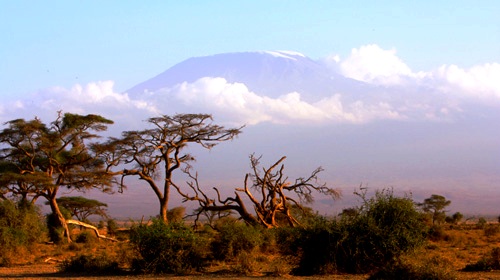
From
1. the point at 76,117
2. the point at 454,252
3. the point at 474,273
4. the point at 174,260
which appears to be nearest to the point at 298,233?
the point at 174,260

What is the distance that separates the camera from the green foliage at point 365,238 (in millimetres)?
17797

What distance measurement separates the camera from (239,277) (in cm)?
1798

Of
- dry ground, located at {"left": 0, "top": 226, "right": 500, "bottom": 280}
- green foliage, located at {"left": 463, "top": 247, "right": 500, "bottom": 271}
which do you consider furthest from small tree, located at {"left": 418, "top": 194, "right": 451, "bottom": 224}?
green foliage, located at {"left": 463, "top": 247, "right": 500, "bottom": 271}

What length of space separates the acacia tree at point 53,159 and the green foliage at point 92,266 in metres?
15.0

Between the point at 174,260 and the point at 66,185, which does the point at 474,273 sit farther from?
the point at 66,185

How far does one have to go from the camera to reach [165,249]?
63.0ft

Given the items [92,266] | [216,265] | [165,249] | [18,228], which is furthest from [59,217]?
[165,249]

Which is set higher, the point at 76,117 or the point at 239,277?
the point at 76,117

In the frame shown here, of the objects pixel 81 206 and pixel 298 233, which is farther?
pixel 81 206

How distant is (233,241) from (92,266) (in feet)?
16.2

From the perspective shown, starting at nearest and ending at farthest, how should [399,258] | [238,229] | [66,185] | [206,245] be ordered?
[399,258], [206,245], [238,229], [66,185]

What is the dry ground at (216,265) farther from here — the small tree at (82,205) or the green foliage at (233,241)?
the small tree at (82,205)

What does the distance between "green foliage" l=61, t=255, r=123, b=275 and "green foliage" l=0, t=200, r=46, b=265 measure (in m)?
5.21

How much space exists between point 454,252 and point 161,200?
608 inches
